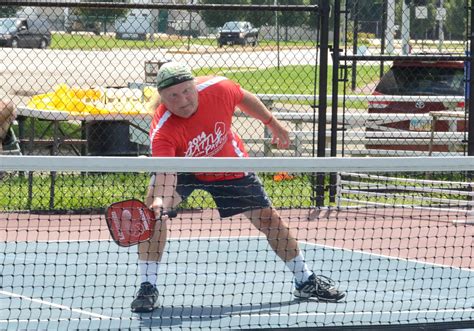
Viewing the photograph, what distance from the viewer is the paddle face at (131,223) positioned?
6.59 metres

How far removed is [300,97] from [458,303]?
20.0ft

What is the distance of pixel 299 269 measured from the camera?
737 cm

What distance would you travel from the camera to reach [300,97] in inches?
523

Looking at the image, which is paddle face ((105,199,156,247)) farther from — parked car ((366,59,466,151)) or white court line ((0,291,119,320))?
parked car ((366,59,466,151))

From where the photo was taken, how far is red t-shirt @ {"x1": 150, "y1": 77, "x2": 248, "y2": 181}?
7.19 meters

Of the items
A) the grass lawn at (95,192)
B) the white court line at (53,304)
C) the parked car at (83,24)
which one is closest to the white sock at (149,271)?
the white court line at (53,304)

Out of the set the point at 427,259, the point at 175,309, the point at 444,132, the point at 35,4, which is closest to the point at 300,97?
the point at 444,132

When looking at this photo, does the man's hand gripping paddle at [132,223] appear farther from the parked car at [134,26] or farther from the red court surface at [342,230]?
the parked car at [134,26]

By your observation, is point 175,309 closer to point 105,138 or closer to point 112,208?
point 112,208

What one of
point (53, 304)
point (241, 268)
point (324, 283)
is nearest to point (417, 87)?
point (241, 268)

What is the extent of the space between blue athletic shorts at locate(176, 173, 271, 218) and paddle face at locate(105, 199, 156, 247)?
758 millimetres

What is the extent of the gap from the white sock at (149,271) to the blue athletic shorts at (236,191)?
0.47 metres

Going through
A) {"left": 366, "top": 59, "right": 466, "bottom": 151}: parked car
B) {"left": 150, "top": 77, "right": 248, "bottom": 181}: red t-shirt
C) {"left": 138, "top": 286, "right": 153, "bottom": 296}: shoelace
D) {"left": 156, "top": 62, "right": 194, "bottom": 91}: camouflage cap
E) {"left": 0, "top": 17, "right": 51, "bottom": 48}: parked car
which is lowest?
{"left": 138, "top": 286, "right": 153, "bottom": 296}: shoelace

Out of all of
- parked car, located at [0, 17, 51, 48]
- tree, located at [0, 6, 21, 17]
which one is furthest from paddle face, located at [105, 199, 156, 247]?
parked car, located at [0, 17, 51, 48]
